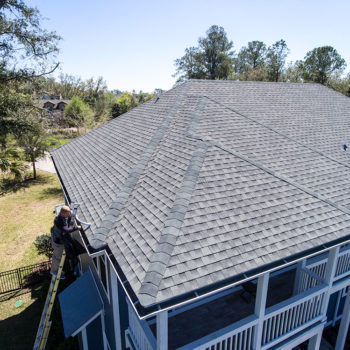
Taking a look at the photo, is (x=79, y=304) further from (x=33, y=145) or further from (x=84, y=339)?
(x=33, y=145)

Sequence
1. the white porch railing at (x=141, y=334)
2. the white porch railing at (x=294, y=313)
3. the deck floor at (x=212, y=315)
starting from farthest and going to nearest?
the deck floor at (x=212, y=315) < the white porch railing at (x=294, y=313) < the white porch railing at (x=141, y=334)

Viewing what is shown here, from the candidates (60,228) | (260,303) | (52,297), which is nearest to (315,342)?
(260,303)

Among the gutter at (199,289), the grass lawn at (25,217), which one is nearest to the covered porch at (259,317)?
the gutter at (199,289)

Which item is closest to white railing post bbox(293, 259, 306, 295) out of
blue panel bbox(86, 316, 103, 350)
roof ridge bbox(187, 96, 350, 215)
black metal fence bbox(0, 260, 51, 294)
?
roof ridge bbox(187, 96, 350, 215)

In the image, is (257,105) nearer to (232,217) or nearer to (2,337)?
(232,217)

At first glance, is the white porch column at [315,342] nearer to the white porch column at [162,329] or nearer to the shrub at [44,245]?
the white porch column at [162,329]

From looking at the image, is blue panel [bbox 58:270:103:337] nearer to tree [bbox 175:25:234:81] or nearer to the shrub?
the shrub
